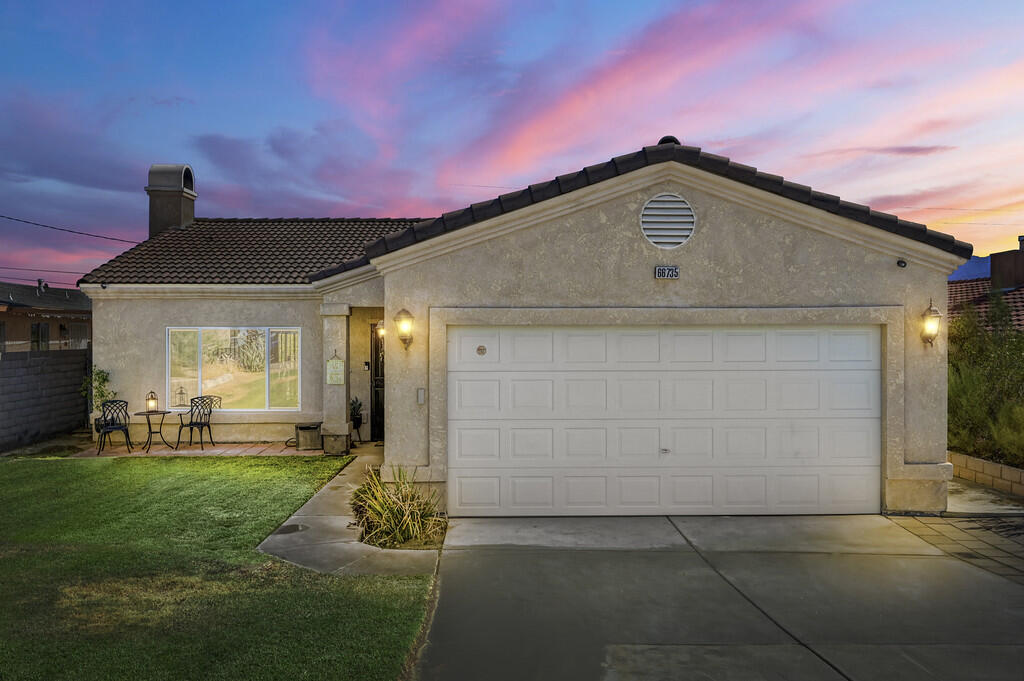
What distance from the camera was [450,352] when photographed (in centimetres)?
741

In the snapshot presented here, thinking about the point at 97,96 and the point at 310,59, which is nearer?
the point at 310,59

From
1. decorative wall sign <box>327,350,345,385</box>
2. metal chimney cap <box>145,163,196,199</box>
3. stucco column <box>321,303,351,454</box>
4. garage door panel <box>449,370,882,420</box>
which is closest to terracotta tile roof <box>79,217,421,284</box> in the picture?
metal chimney cap <box>145,163,196,199</box>

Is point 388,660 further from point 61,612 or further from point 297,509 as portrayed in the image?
point 297,509

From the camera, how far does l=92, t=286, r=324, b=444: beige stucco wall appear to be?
12.4 metres

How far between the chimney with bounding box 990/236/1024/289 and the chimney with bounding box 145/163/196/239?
25.3 meters

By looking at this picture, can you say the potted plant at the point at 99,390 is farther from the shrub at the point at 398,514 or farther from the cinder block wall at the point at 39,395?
the shrub at the point at 398,514

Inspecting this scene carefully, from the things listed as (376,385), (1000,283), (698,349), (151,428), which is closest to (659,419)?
(698,349)

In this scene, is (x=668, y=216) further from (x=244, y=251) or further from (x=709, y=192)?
(x=244, y=251)

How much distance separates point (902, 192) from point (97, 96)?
82.5ft

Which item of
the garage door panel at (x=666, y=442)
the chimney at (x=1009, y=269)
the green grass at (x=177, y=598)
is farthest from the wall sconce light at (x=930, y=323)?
the chimney at (x=1009, y=269)

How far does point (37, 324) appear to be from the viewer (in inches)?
840

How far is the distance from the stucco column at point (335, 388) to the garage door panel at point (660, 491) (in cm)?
502

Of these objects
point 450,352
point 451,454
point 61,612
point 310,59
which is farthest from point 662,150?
point 310,59

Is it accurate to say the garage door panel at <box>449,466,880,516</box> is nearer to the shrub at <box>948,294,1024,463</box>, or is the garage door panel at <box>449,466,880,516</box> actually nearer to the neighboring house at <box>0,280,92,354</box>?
the shrub at <box>948,294,1024,463</box>
